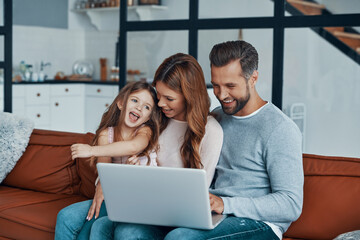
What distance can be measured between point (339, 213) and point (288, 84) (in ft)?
3.39

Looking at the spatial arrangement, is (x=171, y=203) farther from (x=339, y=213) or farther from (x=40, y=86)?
(x=40, y=86)

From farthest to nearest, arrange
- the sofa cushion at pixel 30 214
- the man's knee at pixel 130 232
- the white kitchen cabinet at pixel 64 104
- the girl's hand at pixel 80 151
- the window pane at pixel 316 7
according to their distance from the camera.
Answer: the white kitchen cabinet at pixel 64 104 < the window pane at pixel 316 7 < the sofa cushion at pixel 30 214 < the girl's hand at pixel 80 151 < the man's knee at pixel 130 232

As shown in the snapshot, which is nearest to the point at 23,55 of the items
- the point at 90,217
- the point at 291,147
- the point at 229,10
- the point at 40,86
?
the point at 40,86

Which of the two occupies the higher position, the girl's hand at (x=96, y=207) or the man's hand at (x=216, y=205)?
the man's hand at (x=216, y=205)

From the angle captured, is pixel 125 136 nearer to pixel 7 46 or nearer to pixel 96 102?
pixel 7 46

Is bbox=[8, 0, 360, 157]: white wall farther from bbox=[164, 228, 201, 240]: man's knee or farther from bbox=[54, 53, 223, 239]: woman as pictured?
bbox=[164, 228, 201, 240]: man's knee

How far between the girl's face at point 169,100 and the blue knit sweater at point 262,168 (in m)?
0.19

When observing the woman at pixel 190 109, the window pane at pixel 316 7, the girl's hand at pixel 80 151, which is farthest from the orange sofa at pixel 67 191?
the window pane at pixel 316 7

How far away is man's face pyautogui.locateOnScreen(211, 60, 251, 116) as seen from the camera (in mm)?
1948

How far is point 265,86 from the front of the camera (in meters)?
2.91

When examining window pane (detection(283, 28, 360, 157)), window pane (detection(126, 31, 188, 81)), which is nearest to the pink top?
window pane (detection(283, 28, 360, 157))

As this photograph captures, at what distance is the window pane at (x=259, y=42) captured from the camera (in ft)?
9.43

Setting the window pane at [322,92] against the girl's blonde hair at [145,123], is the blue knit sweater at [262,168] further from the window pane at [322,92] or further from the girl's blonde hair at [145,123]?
the window pane at [322,92]

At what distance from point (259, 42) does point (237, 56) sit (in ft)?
3.41
